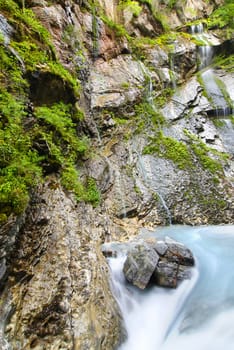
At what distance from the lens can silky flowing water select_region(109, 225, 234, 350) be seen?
3.93m

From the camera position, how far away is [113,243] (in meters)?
6.44

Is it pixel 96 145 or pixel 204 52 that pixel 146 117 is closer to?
pixel 96 145

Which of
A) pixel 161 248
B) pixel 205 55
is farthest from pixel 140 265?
pixel 205 55

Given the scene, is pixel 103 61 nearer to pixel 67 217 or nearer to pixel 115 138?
pixel 115 138

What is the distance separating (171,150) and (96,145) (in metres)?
2.80

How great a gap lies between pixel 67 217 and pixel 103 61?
9.19 metres

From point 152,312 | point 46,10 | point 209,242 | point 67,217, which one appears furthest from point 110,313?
point 46,10

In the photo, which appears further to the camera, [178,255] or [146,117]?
[146,117]

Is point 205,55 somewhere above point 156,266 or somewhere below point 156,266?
above

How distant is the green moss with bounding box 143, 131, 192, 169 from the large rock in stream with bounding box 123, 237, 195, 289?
4.53 meters

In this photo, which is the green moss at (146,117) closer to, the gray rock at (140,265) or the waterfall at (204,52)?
the waterfall at (204,52)

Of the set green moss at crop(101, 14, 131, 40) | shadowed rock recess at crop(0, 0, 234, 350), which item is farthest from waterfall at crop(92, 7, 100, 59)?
green moss at crop(101, 14, 131, 40)

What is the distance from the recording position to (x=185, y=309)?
4.55 metres

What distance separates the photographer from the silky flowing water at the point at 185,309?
393 centimetres
